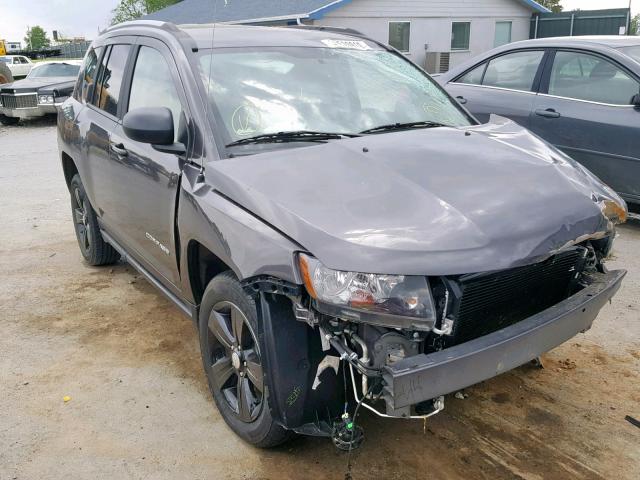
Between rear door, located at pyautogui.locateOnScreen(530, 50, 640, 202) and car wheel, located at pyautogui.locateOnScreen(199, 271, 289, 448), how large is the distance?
169 inches

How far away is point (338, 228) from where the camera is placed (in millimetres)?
2232

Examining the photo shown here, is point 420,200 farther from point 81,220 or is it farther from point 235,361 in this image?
point 81,220

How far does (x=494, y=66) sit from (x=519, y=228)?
501cm

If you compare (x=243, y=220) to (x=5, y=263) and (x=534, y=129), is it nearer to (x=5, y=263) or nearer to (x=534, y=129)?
(x=5, y=263)

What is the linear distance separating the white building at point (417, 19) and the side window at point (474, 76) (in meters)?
14.3

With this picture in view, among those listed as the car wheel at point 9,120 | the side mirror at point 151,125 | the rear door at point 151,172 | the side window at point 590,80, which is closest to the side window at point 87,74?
the rear door at point 151,172

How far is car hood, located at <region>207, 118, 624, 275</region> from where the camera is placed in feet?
7.15

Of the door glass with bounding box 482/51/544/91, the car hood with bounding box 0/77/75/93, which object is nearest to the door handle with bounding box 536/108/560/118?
the door glass with bounding box 482/51/544/91

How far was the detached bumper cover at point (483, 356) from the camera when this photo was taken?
83.0 inches

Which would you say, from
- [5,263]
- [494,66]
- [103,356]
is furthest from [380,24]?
[103,356]

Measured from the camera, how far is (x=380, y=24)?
73.6 feet

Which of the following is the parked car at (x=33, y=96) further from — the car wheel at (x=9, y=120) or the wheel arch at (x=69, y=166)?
the wheel arch at (x=69, y=166)

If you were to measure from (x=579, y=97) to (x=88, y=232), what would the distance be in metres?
4.70

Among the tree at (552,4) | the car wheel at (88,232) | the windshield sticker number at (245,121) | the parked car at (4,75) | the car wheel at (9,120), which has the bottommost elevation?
the car wheel at (9,120)
